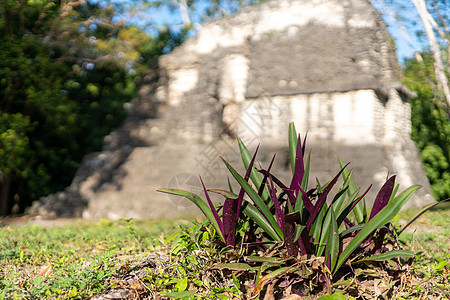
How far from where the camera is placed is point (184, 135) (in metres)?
10.9

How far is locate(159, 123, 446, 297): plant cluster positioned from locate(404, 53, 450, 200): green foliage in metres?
8.71

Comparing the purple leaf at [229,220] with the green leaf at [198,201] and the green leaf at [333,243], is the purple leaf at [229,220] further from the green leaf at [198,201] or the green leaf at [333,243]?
the green leaf at [333,243]

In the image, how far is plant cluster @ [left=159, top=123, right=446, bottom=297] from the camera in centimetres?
209

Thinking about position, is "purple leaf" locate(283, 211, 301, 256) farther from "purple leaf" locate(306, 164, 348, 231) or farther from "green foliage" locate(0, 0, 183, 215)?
"green foliage" locate(0, 0, 183, 215)

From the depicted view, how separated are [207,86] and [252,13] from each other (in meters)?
2.27

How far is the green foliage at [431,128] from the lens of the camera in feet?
33.9

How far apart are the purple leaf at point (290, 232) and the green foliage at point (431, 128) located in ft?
29.6

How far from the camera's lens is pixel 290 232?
210 centimetres

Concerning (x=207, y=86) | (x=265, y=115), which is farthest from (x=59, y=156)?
(x=265, y=115)

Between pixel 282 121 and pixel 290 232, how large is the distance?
292 inches

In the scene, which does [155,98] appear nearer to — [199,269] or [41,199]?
[41,199]

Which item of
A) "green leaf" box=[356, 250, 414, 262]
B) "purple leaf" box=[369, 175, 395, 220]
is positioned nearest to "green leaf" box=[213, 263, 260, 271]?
"green leaf" box=[356, 250, 414, 262]

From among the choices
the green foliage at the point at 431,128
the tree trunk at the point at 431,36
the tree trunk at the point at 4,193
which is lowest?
the tree trunk at the point at 4,193

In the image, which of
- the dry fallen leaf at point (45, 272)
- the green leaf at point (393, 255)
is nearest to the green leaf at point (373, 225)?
the green leaf at point (393, 255)
